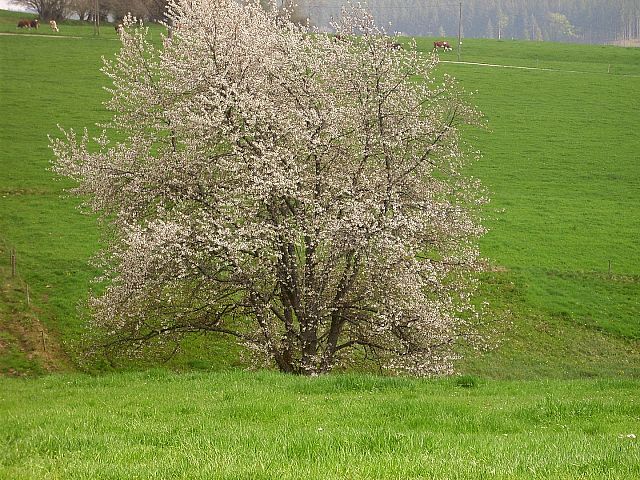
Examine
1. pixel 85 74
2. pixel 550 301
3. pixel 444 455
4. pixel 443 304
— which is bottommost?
pixel 550 301

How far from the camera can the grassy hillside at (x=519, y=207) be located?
27016 millimetres

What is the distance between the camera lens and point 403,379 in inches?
581

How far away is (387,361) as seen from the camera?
19.5 meters

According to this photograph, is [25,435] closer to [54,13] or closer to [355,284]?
[355,284]

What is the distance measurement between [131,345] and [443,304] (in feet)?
30.8

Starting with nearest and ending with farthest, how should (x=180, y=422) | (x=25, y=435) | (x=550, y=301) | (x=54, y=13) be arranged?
(x=25, y=435) → (x=180, y=422) → (x=550, y=301) → (x=54, y=13)

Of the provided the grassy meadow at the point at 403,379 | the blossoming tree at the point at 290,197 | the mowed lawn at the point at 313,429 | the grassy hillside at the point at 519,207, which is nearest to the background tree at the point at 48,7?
the grassy hillside at the point at 519,207

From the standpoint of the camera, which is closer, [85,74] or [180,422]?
[180,422]

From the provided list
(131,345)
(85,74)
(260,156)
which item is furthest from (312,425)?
(85,74)

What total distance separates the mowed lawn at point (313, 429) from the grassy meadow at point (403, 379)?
1.7 inches

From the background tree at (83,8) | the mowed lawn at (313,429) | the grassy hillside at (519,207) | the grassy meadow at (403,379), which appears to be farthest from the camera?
the background tree at (83,8)

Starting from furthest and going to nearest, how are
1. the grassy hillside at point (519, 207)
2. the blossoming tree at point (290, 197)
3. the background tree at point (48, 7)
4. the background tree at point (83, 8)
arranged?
the background tree at point (48, 7)
the background tree at point (83, 8)
the grassy hillside at point (519, 207)
the blossoming tree at point (290, 197)

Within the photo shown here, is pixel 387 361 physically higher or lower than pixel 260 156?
lower

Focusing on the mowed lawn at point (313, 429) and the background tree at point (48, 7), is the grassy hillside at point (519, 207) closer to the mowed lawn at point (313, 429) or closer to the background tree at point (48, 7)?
the background tree at point (48, 7)
